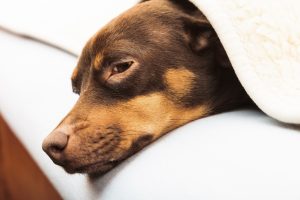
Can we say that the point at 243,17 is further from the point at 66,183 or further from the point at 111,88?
the point at 66,183

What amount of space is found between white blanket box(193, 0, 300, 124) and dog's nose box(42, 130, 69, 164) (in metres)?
0.40

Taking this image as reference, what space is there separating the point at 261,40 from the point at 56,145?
50cm

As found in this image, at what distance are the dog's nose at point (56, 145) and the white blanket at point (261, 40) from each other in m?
0.40

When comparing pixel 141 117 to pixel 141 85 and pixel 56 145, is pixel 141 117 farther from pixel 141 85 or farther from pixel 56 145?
pixel 56 145

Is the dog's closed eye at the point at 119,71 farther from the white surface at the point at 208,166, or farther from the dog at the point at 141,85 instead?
the white surface at the point at 208,166

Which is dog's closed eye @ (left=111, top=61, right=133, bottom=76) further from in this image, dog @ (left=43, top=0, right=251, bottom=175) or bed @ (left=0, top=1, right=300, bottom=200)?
bed @ (left=0, top=1, right=300, bottom=200)

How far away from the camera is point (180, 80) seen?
43.5 inches

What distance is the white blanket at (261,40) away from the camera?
1.03m

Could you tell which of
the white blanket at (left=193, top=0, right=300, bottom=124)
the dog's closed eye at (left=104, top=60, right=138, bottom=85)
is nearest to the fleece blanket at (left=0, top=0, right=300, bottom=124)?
the white blanket at (left=193, top=0, right=300, bottom=124)

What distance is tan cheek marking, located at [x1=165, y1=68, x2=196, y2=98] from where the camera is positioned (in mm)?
1092

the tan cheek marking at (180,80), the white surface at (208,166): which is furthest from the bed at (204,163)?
the tan cheek marking at (180,80)

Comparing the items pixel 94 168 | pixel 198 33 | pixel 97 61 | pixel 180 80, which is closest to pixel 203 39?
pixel 198 33

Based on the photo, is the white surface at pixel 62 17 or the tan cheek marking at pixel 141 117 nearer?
the tan cheek marking at pixel 141 117

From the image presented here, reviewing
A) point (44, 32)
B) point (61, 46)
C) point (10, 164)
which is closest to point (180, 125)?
point (61, 46)
